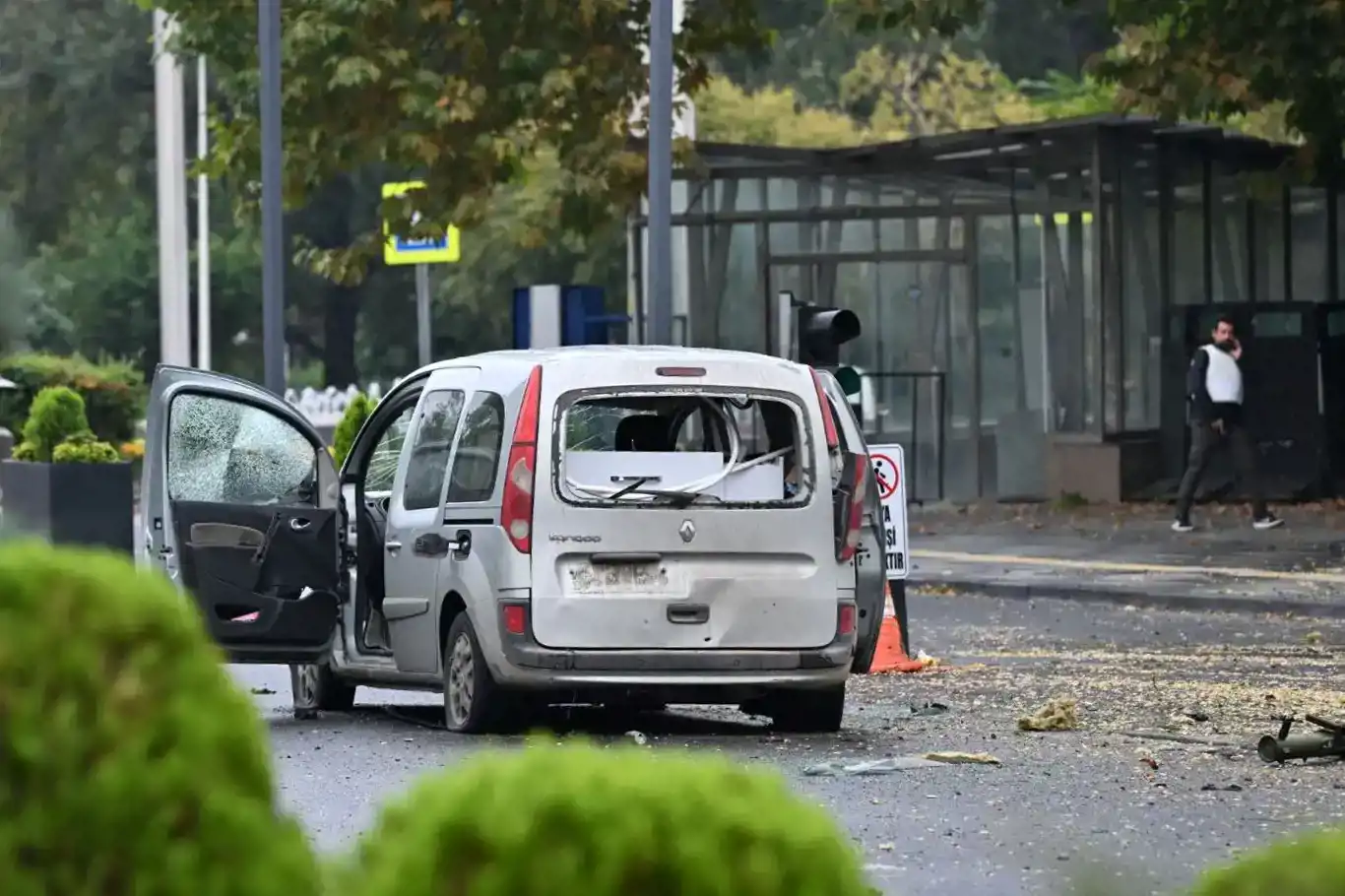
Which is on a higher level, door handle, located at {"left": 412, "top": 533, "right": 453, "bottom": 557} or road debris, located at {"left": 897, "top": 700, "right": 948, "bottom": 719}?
door handle, located at {"left": 412, "top": 533, "right": 453, "bottom": 557}

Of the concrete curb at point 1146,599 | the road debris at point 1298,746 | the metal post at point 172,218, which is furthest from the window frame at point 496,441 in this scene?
the metal post at point 172,218

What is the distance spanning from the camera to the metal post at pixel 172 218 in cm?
4578

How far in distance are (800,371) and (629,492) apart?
37.1 inches

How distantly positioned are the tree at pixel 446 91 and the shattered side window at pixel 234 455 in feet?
46.7

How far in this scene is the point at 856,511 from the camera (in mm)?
11797

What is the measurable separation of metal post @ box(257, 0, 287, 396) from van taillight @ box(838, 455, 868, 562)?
10.5 metres

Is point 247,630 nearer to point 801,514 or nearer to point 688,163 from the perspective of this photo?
point 801,514

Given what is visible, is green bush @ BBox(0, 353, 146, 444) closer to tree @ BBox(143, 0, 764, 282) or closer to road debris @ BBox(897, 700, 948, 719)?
tree @ BBox(143, 0, 764, 282)

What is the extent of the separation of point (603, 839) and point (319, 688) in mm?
11189

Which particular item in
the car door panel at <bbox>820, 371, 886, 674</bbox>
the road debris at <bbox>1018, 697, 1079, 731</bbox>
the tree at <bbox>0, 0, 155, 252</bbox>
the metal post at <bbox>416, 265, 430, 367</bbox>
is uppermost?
the tree at <bbox>0, 0, 155, 252</bbox>

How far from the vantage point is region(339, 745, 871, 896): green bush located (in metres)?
2.10

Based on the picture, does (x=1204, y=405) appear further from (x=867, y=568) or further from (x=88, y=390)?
(x=88, y=390)

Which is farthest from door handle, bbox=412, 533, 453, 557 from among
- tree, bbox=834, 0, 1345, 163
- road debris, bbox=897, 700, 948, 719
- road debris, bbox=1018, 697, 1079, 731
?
tree, bbox=834, 0, 1345, 163

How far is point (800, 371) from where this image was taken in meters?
11.8
